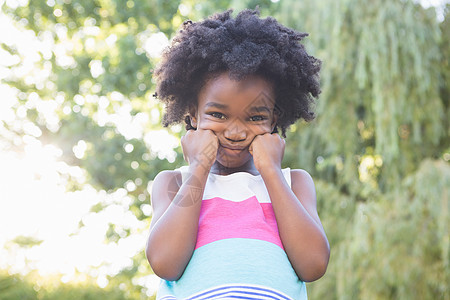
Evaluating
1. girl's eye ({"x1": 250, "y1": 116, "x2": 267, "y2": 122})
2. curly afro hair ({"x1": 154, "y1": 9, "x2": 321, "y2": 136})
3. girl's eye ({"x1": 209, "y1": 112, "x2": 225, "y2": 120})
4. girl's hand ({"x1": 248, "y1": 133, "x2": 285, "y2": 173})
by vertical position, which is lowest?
girl's hand ({"x1": 248, "y1": 133, "x2": 285, "y2": 173})

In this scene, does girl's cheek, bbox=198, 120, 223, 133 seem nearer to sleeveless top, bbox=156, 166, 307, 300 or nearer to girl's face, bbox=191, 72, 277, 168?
girl's face, bbox=191, 72, 277, 168

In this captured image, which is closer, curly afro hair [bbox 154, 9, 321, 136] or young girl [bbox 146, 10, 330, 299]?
young girl [bbox 146, 10, 330, 299]

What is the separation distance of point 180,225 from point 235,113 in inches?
14.4

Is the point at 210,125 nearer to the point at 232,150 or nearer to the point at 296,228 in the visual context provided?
the point at 232,150

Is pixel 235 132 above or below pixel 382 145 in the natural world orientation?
below

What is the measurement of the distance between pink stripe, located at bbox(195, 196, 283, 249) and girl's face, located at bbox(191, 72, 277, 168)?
0.51 ft

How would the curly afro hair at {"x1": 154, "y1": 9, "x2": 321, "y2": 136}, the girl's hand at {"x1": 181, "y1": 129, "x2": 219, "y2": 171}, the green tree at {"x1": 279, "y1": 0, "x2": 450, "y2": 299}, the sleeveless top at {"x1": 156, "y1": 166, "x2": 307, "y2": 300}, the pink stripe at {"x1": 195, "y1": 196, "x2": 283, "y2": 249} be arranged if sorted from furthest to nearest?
the green tree at {"x1": 279, "y1": 0, "x2": 450, "y2": 299}
the curly afro hair at {"x1": 154, "y1": 9, "x2": 321, "y2": 136}
the girl's hand at {"x1": 181, "y1": 129, "x2": 219, "y2": 171}
the pink stripe at {"x1": 195, "y1": 196, "x2": 283, "y2": 249}
the sleeveless top at {"x1": 156, "y1": 166, "x2": 307, "y2": 300}

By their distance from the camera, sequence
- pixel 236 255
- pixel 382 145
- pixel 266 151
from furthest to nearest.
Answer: pixel 382 145 < pixel 266 151 < pixel 236 255

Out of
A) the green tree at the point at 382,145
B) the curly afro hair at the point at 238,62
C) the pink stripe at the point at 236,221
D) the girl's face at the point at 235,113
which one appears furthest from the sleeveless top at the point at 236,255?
the green tree at the point at 382,145

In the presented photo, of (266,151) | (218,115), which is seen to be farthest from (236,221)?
(218,115)

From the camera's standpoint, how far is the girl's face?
60.1 inches

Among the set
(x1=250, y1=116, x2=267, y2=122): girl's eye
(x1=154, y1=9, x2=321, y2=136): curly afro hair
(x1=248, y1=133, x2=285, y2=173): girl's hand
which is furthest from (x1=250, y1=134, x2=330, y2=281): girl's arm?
(x1=154, y1=9, x2=321, y2=136): curly afro hair

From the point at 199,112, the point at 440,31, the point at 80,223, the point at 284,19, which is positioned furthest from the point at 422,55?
the point at 80,223

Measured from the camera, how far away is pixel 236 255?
52.7 inches
